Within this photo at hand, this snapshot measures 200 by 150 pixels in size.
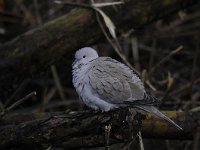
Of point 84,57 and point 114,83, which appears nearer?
point 114,83

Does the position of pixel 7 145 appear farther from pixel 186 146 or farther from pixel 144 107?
pixel 186 146

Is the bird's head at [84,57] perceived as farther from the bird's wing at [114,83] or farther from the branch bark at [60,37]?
the branch bark at [60,37]

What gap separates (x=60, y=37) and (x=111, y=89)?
126cm

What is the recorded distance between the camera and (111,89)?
278 cm

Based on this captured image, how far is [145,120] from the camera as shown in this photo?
3158 mm

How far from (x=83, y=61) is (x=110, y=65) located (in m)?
0.18

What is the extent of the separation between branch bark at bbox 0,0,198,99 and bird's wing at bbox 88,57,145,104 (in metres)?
1.05

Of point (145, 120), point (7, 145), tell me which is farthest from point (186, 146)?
point (7, 145)

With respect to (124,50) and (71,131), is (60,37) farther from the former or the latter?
(124,50)

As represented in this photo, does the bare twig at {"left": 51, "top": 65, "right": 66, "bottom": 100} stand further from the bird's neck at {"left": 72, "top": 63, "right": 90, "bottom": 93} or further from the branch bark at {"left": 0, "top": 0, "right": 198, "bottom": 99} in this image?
the bird's neck at {"left": 72, "top": 63, "right": 90, "bottom": 93}

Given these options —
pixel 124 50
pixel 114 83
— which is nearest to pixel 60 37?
pixel 114 83

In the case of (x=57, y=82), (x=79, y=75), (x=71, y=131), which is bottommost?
(x=71, y=131)

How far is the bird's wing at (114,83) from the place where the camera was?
9.07ft

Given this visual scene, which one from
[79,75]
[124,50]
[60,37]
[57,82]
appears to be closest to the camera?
[79,75]
